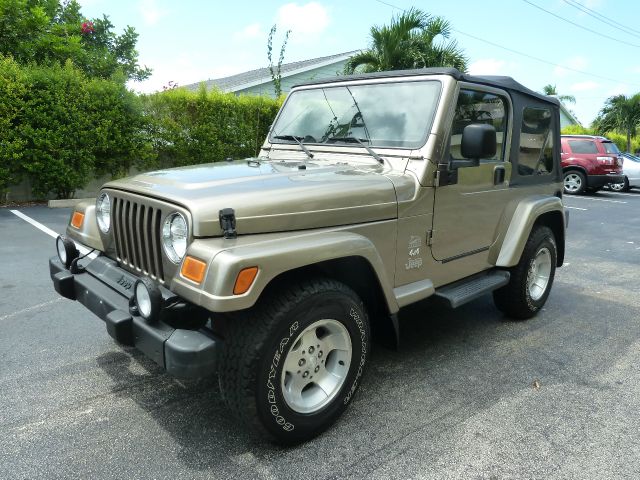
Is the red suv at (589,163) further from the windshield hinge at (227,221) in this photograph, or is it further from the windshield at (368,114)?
the windshield hinge at (227,221)

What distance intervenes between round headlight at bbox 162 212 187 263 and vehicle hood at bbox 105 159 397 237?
8 cm

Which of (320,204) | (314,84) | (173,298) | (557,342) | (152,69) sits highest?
(152,69)

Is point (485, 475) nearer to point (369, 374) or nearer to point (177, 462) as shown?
point (369, 374)

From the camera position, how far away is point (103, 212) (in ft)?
10.0

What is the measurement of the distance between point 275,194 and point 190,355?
0.88 metres

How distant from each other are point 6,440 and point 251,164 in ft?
6.96

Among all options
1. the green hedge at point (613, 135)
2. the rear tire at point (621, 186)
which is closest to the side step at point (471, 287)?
the rear tire at point (621, 186)

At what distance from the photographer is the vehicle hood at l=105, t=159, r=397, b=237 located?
2.35 m

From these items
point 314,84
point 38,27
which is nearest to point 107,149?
point 38,27

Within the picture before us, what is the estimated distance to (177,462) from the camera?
2.43m

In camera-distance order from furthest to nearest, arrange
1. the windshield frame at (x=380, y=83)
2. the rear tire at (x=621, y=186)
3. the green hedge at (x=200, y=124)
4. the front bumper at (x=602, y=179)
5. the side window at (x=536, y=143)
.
Answer: 1. the rear tire at (x=621, y=186)
2. the front bumper at (x=602, y=179)
3. the green hedge at (x=200, y=124)
4. the side window at (x=536, y=143)
5. the windshield frame at (x=380, y=83)

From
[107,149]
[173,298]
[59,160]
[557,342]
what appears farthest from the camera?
[107,149]

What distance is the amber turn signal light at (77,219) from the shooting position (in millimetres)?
3320

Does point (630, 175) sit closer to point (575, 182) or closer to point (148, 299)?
point (575, 182)
